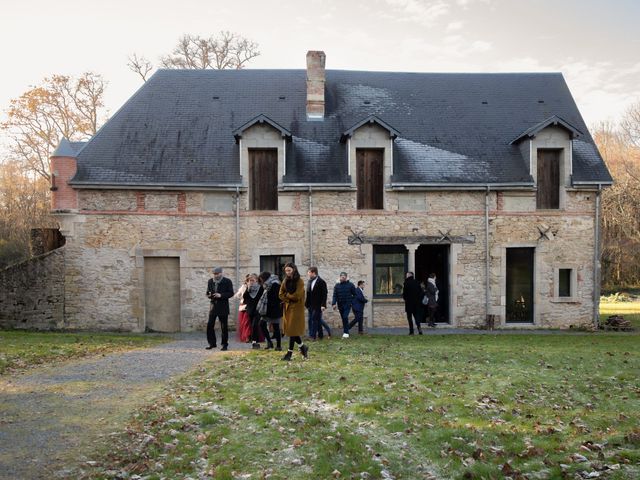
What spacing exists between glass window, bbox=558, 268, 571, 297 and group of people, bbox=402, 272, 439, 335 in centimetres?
410

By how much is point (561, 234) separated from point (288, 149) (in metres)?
9.15

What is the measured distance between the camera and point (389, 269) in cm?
1711

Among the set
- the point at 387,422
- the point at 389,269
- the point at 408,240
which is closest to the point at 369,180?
the point at 408,240

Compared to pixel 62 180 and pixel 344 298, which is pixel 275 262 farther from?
pixel 62 180

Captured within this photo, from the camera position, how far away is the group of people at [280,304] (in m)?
9.69

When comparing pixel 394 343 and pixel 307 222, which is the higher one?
pixel 307 222

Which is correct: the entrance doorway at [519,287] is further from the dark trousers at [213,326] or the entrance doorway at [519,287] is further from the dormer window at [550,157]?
the dark trousers at [213,326]

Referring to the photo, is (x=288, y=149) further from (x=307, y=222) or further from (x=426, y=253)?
(x=426, y=253)

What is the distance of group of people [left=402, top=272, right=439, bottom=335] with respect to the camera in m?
14.3

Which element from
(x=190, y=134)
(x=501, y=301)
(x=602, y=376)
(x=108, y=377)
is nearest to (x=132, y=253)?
(x=190, y=134)

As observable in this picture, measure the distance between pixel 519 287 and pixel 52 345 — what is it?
13587 mm

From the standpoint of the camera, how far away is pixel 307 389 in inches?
295

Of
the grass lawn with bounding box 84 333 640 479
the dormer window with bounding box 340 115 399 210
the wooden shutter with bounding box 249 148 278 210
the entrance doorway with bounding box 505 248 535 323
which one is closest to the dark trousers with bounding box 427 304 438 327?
the entrance doorway with bounding box 505 248 535 323

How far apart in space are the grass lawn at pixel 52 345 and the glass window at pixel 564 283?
41.0 ft
